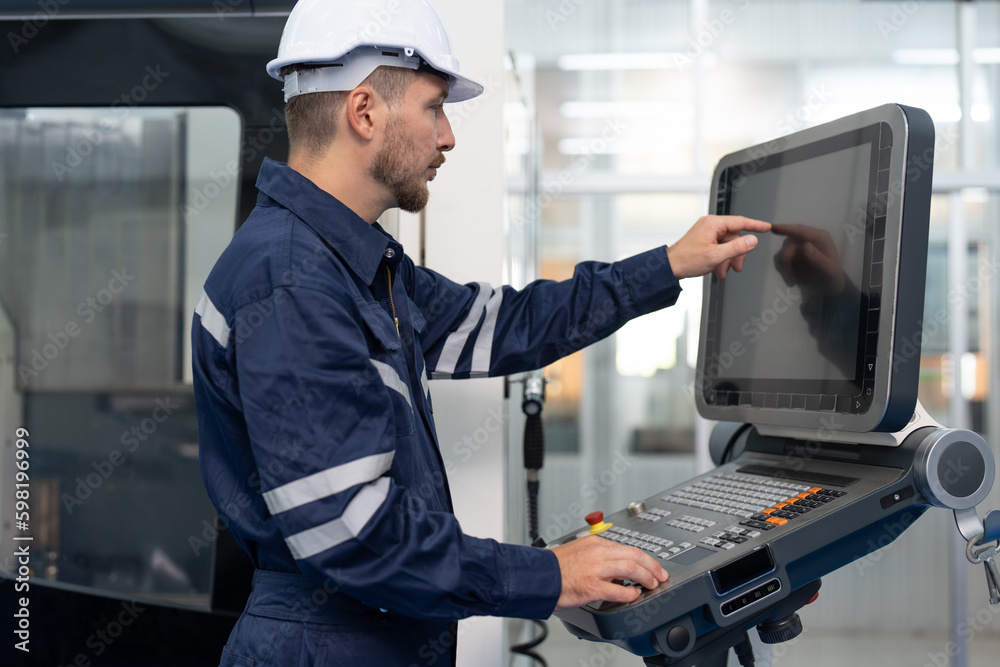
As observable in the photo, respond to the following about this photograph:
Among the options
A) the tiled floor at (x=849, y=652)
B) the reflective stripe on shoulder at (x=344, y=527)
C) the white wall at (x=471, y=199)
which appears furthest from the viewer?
the tiled floor at (x=849, y=652)

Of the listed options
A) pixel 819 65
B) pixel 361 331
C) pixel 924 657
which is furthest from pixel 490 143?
pixel 924 657

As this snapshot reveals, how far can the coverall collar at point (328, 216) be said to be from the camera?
1.12m

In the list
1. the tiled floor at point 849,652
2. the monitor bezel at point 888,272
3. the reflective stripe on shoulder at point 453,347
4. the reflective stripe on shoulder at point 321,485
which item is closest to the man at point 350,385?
the reflective stripe on shoulder at point 321,485

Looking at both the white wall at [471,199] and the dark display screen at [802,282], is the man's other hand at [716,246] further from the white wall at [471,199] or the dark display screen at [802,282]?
the white wall at [471,199]

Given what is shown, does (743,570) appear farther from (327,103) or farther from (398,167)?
(327,103)

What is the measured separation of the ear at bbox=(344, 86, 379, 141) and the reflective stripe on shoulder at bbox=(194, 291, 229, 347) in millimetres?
318

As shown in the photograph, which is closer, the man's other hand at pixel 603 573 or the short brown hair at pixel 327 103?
the man's other hand at pixel 603 573

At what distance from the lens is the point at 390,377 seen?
3.60 feet

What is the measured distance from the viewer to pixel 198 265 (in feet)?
5.53

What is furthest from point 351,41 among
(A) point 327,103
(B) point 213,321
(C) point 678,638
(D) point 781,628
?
(D) point 781,628

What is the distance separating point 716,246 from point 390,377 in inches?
23.7

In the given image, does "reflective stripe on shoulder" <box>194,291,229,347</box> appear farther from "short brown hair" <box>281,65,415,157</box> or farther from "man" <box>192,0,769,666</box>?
"short brown hair" <box>281,65,415,157</box>

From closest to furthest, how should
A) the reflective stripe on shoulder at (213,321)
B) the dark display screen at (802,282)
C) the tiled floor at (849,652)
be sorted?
the reflective stripe on shoulder at (213,321) → the dark display screen at (802,282) → the tiled floor at (849,652)

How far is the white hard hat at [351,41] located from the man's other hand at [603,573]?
2.37ft
